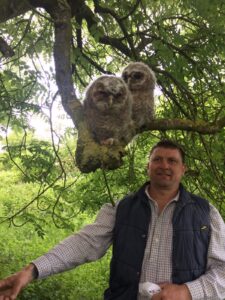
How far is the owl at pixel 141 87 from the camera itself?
3.20 metres

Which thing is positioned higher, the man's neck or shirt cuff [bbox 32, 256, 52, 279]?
the man's neck

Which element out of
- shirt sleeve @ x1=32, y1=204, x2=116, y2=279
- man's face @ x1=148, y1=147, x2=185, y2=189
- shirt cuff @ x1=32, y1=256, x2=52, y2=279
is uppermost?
man's face @ x1=148, y1=147, x2=185, y2=189

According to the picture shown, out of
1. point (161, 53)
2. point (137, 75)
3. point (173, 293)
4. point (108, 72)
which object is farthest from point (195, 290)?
point (108, 72)

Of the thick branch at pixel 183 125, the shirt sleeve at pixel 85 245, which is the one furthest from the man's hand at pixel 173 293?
the thick branch at pixel 183 125

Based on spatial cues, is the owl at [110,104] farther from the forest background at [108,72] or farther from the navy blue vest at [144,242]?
the navy blue vest at [144,242]

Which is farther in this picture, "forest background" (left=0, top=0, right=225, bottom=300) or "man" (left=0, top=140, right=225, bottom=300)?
"forest background" (left=0, top=0, right=225, bottom=300)

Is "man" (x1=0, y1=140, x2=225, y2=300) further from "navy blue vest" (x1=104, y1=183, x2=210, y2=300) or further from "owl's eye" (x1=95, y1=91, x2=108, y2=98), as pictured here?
"owl's eye" (x1=95, y1=91, x2=108, y2=98)

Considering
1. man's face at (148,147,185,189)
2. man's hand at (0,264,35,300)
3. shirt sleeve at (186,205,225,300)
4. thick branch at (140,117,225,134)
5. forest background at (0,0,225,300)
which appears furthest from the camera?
forest background at (0,0,225,300)

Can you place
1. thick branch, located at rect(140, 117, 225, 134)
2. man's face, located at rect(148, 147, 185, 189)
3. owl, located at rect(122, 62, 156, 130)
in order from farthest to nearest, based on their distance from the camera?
owl, located at rect(122, 62, 156, 130) → man's face, located at rect(148, 147, 185, 189) → thick branch, located at rect(140, 117, 225, 134)

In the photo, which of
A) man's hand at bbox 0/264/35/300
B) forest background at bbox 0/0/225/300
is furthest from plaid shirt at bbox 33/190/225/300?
forest background at bbox 0/0/225/300

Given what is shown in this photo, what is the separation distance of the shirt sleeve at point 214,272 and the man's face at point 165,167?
11.1 inches

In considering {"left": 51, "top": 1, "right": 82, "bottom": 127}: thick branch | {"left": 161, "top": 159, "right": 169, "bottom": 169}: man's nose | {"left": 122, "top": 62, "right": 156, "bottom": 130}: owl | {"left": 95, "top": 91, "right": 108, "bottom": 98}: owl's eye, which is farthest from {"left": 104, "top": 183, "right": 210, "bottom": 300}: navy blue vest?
{"left": 122, "top": 62, "right": 156, "bottom": 130}: owl

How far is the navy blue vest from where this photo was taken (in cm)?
217

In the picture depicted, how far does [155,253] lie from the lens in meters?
2.21
